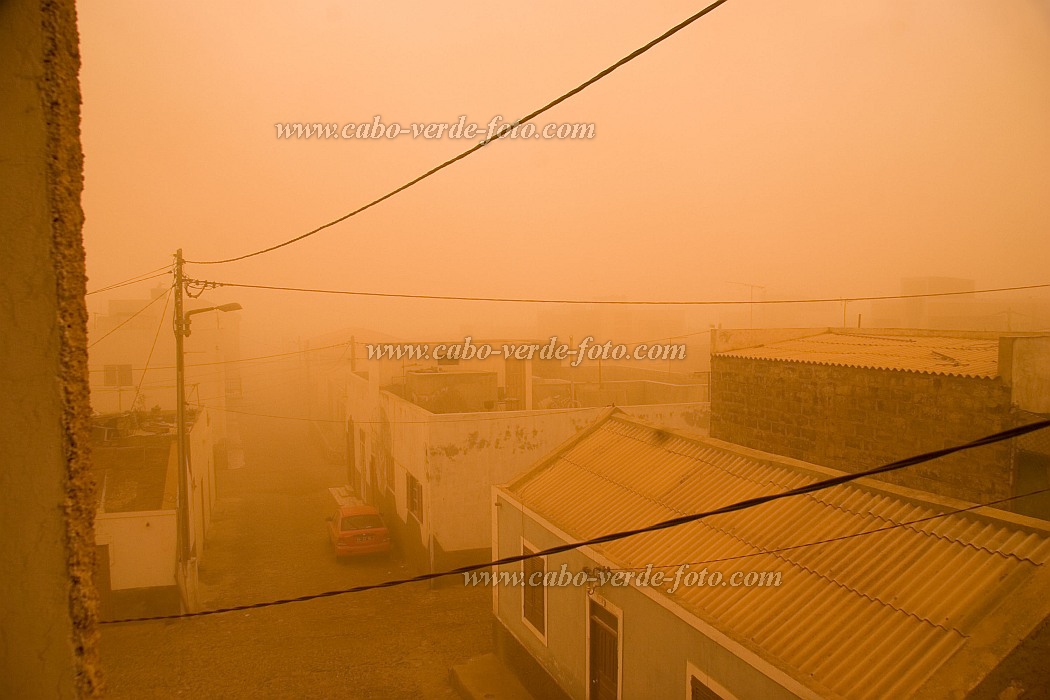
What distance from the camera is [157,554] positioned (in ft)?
48.0

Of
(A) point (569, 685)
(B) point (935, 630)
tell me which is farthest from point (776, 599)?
(A) point (569, 685)

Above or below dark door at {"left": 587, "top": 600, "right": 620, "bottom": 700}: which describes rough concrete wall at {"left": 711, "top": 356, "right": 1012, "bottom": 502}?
above

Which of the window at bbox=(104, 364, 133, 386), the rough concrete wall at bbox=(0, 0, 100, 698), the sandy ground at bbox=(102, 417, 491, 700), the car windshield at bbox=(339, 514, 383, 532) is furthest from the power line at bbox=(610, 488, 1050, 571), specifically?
the window at bbox=(104, 364, 133, 386)

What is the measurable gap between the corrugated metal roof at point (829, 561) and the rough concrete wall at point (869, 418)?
3.09m

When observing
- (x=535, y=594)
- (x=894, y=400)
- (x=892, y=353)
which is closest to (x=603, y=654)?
(x=535, y=594)

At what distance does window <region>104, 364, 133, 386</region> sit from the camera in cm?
2922

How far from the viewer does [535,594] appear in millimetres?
10219

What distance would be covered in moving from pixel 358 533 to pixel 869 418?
13320 mm

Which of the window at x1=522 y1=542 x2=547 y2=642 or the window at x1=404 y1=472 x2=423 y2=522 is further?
the window at x1=404 y1=472 x2=423 y2=522

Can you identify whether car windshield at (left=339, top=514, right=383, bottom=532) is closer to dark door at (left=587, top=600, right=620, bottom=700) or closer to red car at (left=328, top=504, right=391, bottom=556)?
red car at (left=328, top=504, right=391, bottom=556)

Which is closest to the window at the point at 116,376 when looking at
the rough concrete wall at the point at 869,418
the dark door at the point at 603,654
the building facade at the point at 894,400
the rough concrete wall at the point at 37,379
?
the building facade at the point at 894,400

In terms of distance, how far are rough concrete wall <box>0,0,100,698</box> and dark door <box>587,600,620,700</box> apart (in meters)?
7.30

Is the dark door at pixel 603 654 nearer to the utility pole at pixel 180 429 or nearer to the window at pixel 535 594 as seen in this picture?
the window at pixel 535 594

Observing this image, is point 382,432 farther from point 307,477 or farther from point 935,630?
point 935,630
